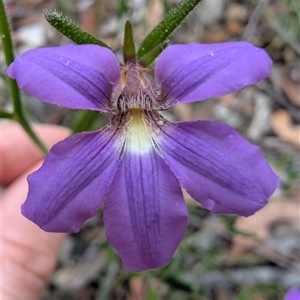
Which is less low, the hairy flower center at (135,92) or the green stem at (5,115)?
the hairy flower center at (135,92)

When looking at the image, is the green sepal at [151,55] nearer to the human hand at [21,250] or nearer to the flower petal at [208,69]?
the flower petal at [208,69]

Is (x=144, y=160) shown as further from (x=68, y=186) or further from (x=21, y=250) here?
(x=21, y=250)

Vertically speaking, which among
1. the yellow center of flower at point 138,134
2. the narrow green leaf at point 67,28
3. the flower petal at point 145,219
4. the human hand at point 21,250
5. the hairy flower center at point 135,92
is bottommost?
the human hand at point 21,250

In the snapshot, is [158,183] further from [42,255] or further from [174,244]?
[42,255]

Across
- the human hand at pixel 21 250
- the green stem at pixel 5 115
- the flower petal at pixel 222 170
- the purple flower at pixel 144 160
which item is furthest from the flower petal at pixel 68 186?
the human hand at pixel 21 250

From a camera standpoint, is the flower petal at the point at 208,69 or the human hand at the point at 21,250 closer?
the flower petal at the point at 208,69

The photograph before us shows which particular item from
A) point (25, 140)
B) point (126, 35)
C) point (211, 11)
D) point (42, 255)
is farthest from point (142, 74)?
point (211, 11)
